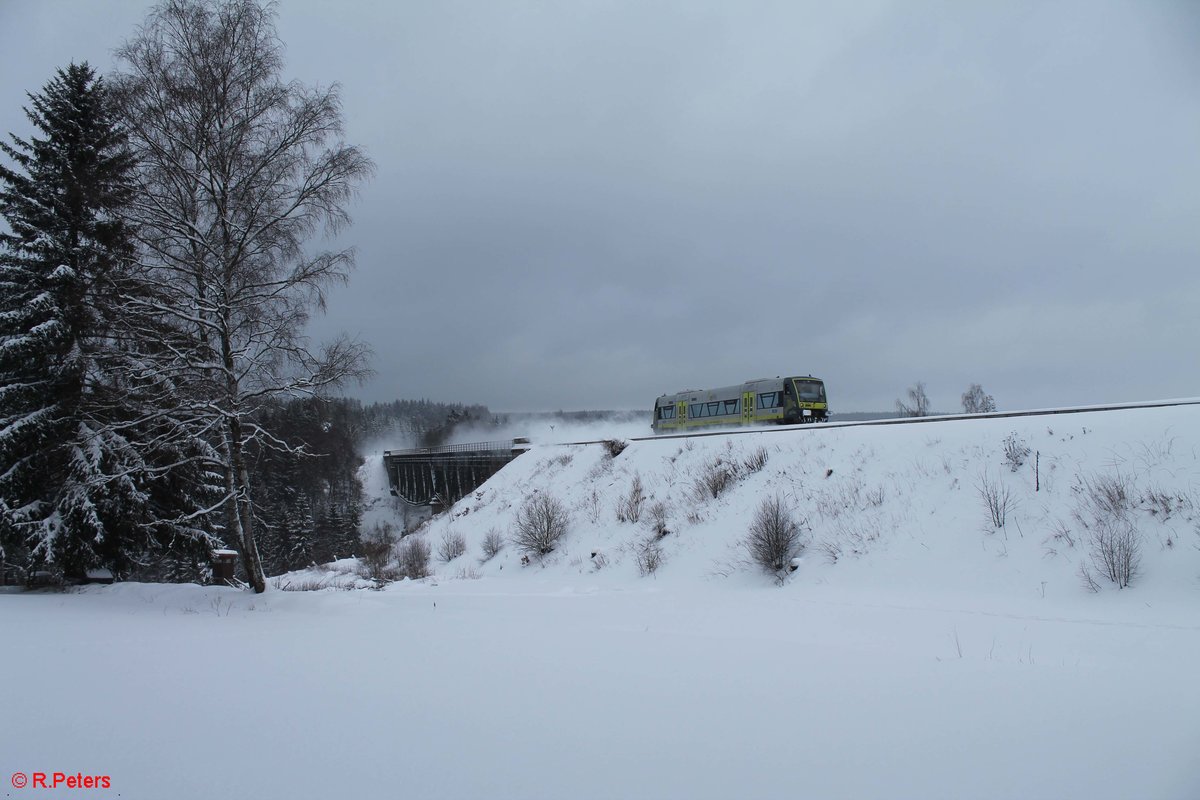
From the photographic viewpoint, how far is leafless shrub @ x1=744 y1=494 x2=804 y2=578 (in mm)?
10992

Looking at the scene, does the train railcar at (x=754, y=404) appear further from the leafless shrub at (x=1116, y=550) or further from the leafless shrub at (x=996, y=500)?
the leafless shrub at (x=1116, y=550)

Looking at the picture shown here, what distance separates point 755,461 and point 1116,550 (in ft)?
27.7

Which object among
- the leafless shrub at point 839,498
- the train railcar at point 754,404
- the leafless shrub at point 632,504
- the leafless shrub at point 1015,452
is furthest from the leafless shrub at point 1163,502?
the train railcar at point 754,404

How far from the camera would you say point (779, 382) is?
27438 millimetres

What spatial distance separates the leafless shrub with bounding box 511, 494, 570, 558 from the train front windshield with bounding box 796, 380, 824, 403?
46.7 feet

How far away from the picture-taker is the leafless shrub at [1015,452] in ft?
35.3

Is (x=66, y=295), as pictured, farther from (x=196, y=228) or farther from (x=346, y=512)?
(x=346, y=512)

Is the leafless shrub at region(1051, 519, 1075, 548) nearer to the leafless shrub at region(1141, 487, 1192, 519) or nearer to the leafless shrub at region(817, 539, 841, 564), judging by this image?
the leafless shrub at region(1141, 487, 1192, 519)

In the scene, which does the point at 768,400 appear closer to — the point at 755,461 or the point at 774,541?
the point at 755,461

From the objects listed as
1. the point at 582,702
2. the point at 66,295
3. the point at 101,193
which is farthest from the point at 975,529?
the point at 66,295

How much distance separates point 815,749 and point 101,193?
40.7 feet

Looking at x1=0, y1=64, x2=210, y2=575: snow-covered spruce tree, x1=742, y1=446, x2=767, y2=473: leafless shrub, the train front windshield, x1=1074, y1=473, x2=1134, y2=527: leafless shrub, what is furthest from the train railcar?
x1=0, y1=64, x2=210, y2=575: snow-covered spruce tree

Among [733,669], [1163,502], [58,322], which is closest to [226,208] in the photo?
[58,322]

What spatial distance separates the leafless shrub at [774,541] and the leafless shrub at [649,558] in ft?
7.31
